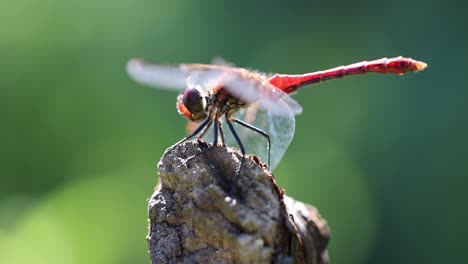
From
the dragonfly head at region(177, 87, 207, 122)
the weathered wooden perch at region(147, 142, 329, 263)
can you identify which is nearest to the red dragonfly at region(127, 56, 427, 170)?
the dragonfly head at region(177, 87, 207, 122)

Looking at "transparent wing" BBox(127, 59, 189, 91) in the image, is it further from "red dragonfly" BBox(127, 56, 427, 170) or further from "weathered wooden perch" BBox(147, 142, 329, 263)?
"weathered wooden perch" BBox(147, 142, 329, 263)

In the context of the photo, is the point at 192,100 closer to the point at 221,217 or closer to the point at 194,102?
the point at 194,102

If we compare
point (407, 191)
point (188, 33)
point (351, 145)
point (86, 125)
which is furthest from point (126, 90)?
point (407, 191)

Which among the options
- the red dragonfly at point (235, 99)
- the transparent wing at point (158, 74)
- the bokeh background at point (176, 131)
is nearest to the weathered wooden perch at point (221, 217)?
the red dragonfly at point (235, 99)

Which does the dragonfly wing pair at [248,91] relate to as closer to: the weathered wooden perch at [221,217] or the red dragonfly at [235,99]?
the red dragonfly at [235,99]

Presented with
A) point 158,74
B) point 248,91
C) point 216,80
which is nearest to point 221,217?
point 248,91

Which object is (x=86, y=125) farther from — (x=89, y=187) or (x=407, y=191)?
(x=407, y=191)
